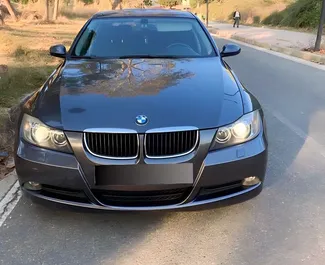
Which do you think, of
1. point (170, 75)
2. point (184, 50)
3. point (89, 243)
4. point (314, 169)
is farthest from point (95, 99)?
point (314, 169)

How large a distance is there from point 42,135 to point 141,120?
720mm

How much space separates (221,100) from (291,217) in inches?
43.8

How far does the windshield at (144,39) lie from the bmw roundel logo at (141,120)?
1.63 metres

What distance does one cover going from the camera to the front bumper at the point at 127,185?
2898 millimetres

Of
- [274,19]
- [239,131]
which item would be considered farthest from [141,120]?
[274,19]

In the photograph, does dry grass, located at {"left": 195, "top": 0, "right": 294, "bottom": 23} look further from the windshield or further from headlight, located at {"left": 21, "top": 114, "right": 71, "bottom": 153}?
headlight, located at {"left": 21, "top": 114, "right": 71, "bottom": 153}

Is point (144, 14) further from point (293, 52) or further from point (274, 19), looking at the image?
point (274, 19)

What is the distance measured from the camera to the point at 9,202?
371cm

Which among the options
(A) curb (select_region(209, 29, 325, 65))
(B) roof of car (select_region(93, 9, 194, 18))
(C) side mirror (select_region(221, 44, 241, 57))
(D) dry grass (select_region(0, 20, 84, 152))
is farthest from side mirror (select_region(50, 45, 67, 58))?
(A) curb (select_region(209, 29, 325, 65))

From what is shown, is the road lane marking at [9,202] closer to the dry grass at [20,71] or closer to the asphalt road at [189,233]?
the asphalt road at [189,233]

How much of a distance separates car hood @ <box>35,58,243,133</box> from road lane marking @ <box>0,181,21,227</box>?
952 mm

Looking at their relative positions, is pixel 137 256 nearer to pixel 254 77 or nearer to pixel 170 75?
pixel 170 75

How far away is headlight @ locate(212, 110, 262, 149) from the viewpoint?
300 centimetres

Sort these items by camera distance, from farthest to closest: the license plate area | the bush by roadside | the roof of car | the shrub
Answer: the shrub < the bush by roadside < the roof of car < the license plate area
